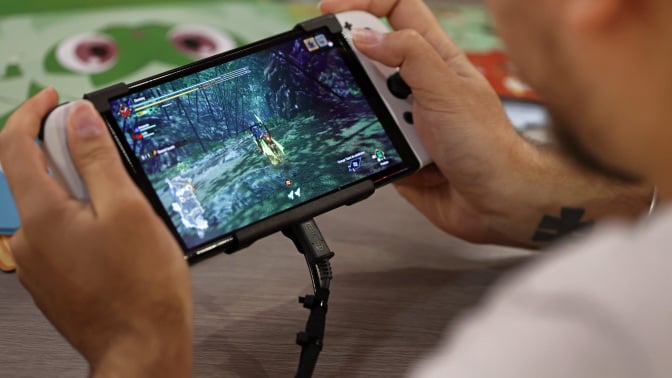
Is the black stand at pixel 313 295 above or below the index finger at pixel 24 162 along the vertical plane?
below

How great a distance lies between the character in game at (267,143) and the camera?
0.79m

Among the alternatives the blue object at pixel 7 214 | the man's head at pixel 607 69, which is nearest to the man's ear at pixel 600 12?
the man's head at pixel 607 69

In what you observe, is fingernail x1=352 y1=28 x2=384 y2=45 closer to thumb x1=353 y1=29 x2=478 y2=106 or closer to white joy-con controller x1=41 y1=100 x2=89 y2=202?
thumb x1=353 y1=29 x2=478 y2=106

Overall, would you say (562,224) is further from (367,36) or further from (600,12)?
(600,12)

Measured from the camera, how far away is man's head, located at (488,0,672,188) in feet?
1.47

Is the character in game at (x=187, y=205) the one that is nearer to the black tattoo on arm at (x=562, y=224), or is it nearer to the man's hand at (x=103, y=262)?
the man's hand at (x=103, y=262)

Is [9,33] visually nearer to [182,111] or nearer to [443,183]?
[182,111]

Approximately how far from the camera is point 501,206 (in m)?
0.91

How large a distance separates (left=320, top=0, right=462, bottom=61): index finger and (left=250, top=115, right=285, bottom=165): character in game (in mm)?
223

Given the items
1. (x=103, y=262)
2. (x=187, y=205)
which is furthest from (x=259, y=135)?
(x=103, y=262)

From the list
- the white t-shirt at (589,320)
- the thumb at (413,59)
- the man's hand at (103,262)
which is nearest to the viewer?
the white t-shirt at (589,320)

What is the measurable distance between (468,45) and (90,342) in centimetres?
92

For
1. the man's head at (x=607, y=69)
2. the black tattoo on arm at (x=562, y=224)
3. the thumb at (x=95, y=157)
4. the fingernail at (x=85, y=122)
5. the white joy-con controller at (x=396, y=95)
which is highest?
the fingernail at (x=85, y=122)

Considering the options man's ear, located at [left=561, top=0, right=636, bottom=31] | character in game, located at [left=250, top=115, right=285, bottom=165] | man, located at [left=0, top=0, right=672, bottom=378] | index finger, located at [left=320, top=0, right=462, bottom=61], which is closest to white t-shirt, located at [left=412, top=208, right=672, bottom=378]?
man, located at [left=0, top=0, right=672, bottom=378]
